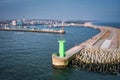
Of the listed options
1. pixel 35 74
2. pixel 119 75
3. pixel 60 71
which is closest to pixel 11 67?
pixel 35 74

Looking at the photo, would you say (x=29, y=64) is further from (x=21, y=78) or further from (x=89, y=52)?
(x=89, y=52)

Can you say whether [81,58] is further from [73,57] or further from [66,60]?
[66,60]

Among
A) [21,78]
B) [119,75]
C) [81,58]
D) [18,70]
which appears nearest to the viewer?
[21,78]

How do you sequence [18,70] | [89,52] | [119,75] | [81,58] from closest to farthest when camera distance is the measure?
[119,75] < [18,70] < [81,58] < [89,52]

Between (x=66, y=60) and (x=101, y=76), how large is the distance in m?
6.19

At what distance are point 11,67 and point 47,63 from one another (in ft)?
20.4

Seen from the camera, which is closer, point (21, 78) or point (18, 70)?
point (21, 78)

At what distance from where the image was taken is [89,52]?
39.6m

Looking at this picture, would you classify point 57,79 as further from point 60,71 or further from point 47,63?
point 47,63

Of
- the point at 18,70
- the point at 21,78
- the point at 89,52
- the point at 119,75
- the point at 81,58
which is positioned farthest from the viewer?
the point at 89,52

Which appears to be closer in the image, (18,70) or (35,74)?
(35,74)

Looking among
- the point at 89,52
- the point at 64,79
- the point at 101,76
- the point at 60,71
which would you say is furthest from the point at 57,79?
the point at 89,52

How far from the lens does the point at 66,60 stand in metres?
34.0

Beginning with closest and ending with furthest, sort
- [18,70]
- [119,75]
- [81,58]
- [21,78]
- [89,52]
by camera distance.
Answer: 1. [21,78]
2. [119,75]
3. [18,70]
4. [81,58]
5. [89,52]
